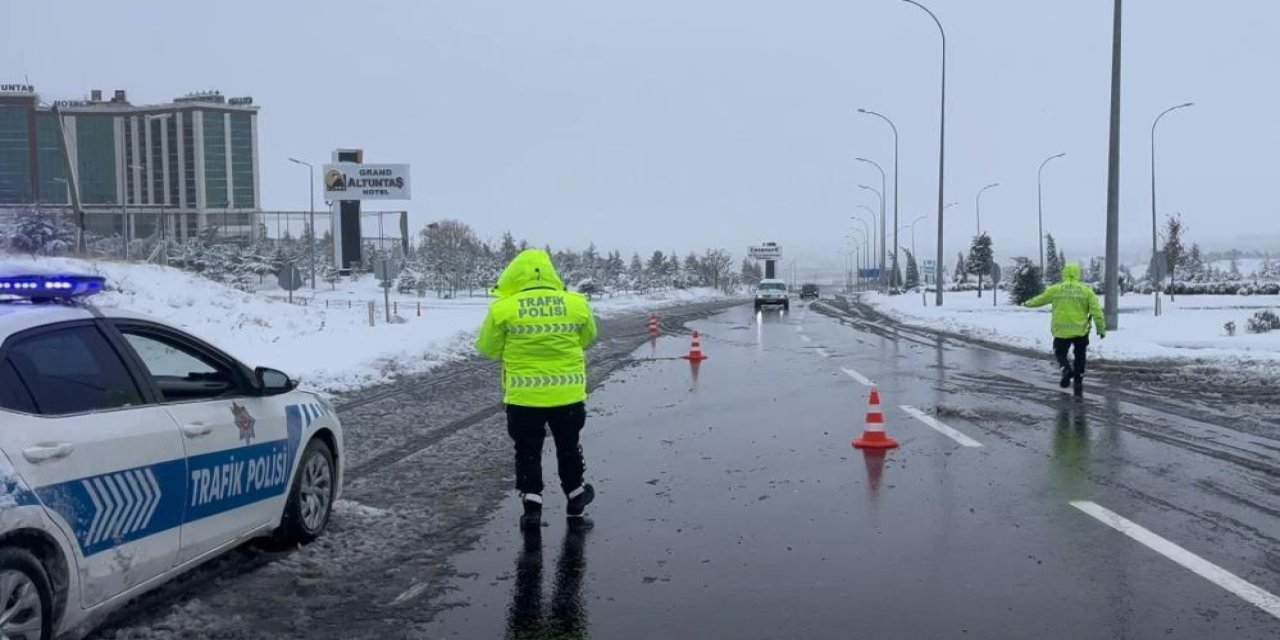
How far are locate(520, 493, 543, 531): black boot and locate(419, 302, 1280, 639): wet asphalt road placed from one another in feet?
0.38

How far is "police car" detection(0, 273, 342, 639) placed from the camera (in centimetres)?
389

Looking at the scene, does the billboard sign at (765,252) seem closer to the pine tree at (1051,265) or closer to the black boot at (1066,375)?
the pine tree at (1051,265)

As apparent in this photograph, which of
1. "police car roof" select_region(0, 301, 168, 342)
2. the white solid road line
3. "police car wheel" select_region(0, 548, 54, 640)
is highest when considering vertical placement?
"police car roof" select_region(0, 301, 168, 342)

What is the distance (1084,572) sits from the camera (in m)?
5.56

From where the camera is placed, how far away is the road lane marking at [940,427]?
9.88 metres

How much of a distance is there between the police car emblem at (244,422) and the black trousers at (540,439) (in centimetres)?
170

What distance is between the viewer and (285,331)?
81.9 feet

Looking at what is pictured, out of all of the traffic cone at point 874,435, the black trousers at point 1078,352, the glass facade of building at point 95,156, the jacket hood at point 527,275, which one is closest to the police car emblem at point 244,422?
the jacket hood at point 527,275

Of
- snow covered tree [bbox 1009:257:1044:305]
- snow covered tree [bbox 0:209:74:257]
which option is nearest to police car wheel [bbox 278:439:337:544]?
snow covered tree [bbox 0:209:74:257]

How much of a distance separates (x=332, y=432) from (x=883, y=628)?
148 inches

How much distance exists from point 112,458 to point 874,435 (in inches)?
276

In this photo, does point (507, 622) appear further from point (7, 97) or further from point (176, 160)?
point (176, 160)

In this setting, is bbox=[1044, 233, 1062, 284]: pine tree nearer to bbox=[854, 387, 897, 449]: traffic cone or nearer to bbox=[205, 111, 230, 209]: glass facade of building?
bbox=[854, 387, 897, 449]: traffic cone

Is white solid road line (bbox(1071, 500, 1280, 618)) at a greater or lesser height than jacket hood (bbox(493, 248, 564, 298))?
lesser
